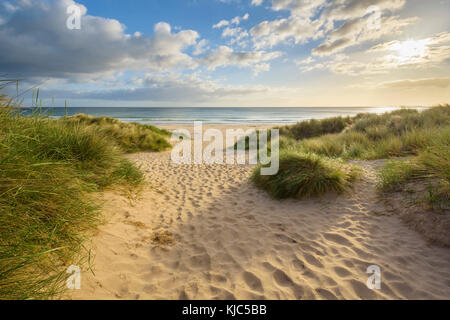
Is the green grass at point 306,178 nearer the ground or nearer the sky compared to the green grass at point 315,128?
nearer the ground

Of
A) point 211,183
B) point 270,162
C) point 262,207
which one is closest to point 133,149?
point 211,183

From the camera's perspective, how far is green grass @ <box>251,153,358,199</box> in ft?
15.9

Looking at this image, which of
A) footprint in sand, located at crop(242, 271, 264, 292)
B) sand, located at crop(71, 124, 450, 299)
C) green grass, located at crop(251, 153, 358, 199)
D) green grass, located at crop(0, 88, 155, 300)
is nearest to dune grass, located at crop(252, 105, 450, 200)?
green grass, located at crop(251, 153, 358, 199)

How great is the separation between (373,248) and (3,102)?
222 inches

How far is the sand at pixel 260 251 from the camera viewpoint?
234cm

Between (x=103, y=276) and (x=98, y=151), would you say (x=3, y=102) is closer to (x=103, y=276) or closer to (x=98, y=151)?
(x=98, y=151)

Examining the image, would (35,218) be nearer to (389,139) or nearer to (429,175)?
(429,175)

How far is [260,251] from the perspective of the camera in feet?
10.2

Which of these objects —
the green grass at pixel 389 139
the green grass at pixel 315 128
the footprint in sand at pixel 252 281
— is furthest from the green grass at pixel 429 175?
the green grass at pixel 315 128

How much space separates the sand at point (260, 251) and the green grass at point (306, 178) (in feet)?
0.77

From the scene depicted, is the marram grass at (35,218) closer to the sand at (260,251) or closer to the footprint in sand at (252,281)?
the sand at (260,251)

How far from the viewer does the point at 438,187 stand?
11.7 ft

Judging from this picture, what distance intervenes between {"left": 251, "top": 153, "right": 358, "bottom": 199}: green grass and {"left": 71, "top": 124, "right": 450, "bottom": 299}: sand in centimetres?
23

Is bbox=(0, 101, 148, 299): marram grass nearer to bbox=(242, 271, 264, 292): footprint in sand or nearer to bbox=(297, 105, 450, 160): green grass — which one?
bbox=(242, 271, 264, 292): footprint in sand
